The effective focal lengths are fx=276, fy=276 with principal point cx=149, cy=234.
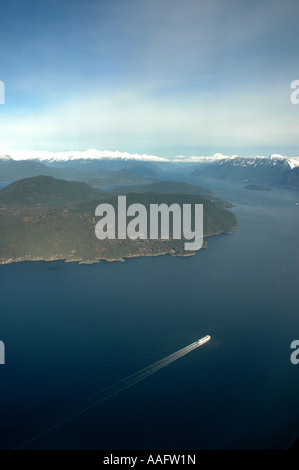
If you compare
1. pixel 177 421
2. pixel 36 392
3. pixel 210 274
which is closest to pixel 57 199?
pixel 210 274

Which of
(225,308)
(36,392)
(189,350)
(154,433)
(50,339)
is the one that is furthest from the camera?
(225,308)

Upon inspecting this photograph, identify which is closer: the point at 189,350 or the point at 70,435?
the point at 70,435

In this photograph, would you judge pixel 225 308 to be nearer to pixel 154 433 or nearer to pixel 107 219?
pixel 154 433
